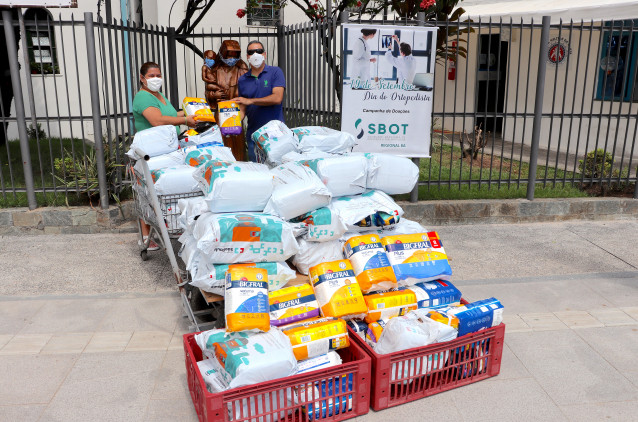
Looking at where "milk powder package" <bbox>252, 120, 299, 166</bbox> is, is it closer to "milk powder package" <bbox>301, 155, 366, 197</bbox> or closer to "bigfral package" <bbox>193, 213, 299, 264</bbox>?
"milk powder package" <bbox>301, 155, 366, 197</bbox>

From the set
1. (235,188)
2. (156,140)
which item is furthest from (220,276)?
(156,140)

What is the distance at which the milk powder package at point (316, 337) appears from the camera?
9.20 ft

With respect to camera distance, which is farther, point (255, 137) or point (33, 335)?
point (255, 137)

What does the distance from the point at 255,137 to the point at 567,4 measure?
280 inches

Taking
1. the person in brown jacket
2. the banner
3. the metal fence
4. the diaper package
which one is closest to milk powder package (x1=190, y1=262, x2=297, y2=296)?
the diaper package

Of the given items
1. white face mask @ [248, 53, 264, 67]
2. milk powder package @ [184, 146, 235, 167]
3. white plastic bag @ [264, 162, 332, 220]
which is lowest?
white plastic bag @ [264, 162, 332, 220]

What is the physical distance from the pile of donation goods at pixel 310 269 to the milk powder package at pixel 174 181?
19.3 inches

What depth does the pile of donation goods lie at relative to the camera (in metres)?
2.76

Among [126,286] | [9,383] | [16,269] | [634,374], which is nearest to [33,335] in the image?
[9,383]

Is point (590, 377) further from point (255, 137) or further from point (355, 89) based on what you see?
point (355, 89)

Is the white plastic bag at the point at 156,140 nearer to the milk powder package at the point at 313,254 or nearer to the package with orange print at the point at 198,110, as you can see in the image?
the package with orange print at the point at 198,110

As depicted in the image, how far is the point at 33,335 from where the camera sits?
3.75 meters

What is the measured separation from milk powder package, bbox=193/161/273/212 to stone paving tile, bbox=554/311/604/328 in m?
2.38

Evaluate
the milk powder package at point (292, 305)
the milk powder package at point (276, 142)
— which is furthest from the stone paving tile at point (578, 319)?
the milk powder package at point (276, 142)
